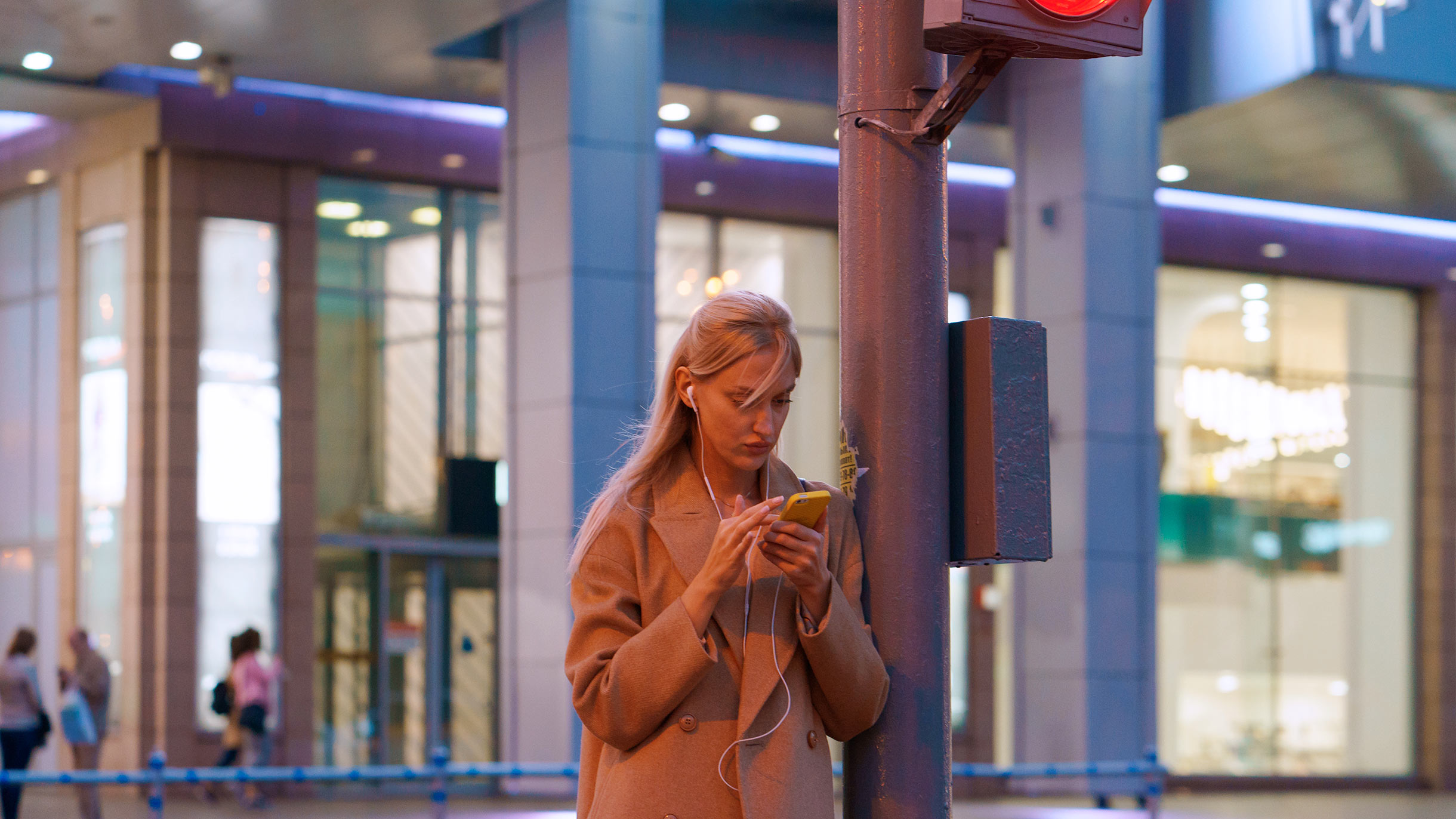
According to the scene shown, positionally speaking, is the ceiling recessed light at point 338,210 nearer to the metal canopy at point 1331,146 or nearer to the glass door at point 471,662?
the glass door at point 471,662

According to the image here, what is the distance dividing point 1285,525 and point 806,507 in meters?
26.1

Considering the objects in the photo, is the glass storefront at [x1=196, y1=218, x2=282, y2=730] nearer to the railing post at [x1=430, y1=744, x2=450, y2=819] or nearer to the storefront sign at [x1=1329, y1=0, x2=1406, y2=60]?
the railing post at [x1=430, y1=744, x2=450, y2=819]


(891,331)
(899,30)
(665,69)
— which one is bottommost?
(891,331)

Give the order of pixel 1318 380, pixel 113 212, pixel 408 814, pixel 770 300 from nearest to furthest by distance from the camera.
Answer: pixel 770 300
pixel 408 814
pixel 113 212
pixel 1318 380

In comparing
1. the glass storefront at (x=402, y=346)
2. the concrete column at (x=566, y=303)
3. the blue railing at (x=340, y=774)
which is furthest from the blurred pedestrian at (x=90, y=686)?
the glass storefront at (x=402, y=346)

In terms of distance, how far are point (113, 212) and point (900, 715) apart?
1918cm

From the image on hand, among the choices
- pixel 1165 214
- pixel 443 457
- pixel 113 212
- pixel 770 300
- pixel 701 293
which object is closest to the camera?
pixel 770 300

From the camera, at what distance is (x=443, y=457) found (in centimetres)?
2198

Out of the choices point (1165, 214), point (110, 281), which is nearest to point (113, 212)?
point (110, 281)

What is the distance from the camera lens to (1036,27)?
10.2 ft

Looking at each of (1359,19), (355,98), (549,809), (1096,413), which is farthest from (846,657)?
(355,98)

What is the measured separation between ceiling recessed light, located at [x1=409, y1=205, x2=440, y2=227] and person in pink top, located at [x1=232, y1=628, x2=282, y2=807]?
620 cm

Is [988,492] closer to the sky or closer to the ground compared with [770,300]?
closer to the ground

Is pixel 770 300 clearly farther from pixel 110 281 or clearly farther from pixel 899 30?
pixel 110 281
